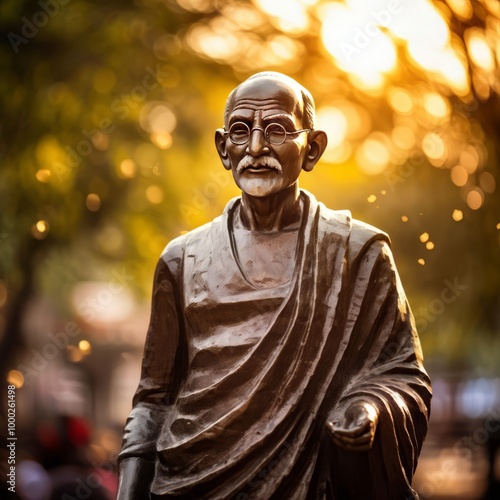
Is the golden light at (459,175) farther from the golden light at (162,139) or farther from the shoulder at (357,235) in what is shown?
the shoulder at (357,235)

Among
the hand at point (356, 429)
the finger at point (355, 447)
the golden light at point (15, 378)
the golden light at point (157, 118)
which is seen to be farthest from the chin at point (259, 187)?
the golden light at point (157, 118)

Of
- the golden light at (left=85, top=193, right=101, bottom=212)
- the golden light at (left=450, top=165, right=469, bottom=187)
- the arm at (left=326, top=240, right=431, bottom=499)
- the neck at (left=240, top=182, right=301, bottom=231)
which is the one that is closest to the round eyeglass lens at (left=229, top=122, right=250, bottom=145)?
the neck at (left=240, top=182, right=301, bottom=231)

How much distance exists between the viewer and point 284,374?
4.58 metres

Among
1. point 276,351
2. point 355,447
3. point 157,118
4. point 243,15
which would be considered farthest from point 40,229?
point 355,447

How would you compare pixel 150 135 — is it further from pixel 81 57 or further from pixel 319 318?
pixel 319 318

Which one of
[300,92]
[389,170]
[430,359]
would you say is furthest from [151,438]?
[430,359]

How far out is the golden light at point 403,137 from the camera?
39.6 ft

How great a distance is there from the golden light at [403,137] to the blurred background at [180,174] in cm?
2

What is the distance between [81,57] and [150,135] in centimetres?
123

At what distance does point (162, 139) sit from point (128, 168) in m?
0.63

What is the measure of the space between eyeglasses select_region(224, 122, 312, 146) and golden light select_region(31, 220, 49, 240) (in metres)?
8.30

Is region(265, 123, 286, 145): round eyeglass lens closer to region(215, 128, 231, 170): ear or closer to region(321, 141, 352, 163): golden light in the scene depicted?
region(215, 128, 231, 170): ear

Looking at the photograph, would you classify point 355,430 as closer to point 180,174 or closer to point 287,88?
point 287,88

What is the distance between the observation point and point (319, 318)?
465 centimetres
